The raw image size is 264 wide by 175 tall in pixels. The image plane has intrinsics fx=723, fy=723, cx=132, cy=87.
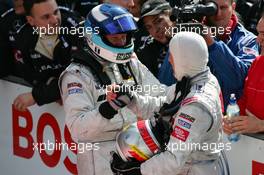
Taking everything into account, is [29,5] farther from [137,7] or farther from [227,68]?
[227,68]

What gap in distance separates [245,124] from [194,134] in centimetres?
79

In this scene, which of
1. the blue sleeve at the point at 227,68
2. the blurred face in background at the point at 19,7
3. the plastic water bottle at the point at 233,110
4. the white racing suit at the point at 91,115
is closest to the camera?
the white racing suit at the point at 91,115

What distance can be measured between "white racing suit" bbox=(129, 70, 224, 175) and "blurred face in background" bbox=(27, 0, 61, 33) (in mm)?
1829

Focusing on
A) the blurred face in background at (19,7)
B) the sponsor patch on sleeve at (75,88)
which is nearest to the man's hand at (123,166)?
the sponsor patch on sleeve at (75,88)

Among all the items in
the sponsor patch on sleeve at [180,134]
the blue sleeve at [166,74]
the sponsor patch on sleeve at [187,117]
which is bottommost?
the blue sleeve at [166,74]

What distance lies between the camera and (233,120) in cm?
489

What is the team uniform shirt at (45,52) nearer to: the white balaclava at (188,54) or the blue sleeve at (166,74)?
the blue sleeve at (166,74)

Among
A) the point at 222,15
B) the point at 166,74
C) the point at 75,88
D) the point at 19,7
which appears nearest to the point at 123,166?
the point at 75,88

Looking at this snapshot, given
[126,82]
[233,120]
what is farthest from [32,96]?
[233,120]

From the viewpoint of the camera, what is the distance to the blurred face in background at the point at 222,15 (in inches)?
221

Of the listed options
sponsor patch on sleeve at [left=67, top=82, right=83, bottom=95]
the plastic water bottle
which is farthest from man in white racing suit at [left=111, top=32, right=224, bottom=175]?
sponsor patch on sleeve at [left=67, top=82, right=83, bottom=95]

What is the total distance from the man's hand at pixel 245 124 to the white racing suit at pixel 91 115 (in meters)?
0.55

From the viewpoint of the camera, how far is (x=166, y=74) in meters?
5.50

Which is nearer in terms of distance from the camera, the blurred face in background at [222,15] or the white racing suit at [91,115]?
the white racing suit at [91,115]
